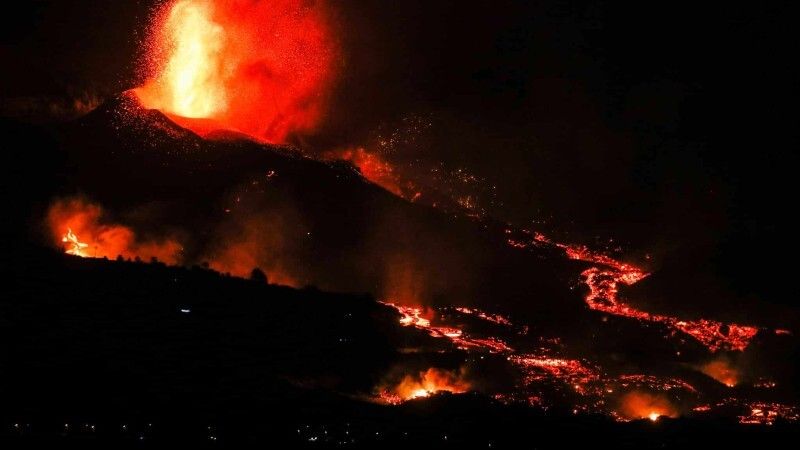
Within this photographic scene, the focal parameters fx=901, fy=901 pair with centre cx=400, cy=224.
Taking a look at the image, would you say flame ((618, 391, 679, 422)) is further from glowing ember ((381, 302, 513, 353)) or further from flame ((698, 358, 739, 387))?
flame ((698, 358, 739, 387))

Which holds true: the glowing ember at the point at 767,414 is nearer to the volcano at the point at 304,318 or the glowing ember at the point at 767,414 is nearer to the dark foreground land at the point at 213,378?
the volcano at the point at 304,318

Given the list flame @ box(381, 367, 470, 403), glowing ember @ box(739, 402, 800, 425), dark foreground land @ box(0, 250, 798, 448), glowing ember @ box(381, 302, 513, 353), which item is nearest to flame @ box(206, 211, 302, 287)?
glowing ember @ box(381, 302, 513, 353)

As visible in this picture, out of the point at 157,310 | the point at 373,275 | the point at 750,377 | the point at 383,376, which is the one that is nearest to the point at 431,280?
the point at 373,275

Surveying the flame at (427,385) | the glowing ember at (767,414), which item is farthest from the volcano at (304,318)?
the glowing ember at (767,414)

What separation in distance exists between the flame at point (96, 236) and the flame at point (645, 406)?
1886cm

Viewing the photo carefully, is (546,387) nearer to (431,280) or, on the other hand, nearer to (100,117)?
(431,280)

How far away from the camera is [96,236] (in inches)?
1405

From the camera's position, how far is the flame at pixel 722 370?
37344 mm

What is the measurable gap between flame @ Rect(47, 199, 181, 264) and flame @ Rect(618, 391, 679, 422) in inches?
743

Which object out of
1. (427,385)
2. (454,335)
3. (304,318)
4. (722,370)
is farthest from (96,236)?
(722,370)

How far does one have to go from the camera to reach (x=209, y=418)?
1930 centimetres

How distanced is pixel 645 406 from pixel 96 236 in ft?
71.2

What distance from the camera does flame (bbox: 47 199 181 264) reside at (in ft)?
114

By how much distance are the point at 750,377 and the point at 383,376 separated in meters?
19.5
